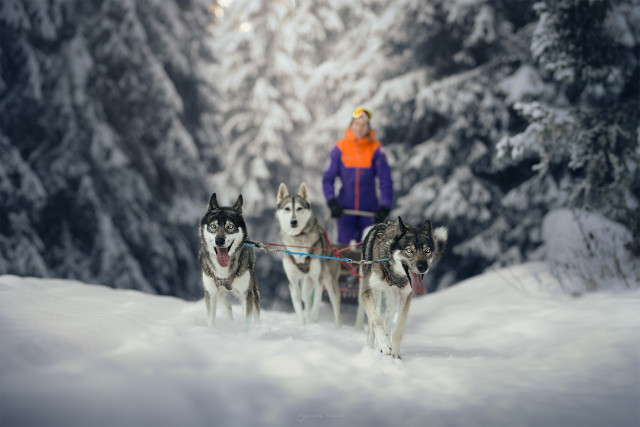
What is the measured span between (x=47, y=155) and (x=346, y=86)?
306 inches

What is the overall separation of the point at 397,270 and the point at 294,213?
1.59 meters

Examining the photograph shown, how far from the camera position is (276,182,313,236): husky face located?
4715 mm

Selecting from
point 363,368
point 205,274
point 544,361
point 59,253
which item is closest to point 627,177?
point 544,361

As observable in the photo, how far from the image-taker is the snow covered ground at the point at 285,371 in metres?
2.32

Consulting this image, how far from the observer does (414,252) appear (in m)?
3.23

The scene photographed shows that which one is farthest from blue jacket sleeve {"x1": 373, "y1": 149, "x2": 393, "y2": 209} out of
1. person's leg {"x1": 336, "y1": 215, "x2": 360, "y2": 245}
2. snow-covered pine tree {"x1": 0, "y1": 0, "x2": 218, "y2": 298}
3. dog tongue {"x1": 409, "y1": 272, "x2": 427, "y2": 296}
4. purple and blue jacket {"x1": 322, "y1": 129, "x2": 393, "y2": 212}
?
snow-covered pine tree {"x1": 0, "y1": 0, "x2": 218, "y2": 298}

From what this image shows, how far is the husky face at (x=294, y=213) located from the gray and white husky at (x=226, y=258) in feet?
2.58

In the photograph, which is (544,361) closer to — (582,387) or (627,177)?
(582,387)

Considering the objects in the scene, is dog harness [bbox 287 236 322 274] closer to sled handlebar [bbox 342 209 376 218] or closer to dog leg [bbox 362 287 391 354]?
sled handlebar [bbox 342 209 376 218]

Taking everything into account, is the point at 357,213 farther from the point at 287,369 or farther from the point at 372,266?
the point at 287,369

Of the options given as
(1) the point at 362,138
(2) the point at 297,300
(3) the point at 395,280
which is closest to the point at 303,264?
(2) the point at 297,300

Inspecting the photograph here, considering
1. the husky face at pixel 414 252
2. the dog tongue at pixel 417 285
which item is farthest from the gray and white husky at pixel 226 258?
the dog tongue at pixel 417 285

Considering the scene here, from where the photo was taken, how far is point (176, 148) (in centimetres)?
1143

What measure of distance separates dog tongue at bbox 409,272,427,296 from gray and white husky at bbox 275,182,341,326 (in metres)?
1.56
